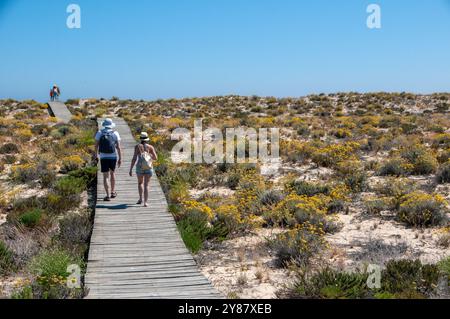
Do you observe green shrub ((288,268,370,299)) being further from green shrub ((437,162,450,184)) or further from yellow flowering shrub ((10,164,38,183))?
yellow flowering shrub ((10,164,38,183))

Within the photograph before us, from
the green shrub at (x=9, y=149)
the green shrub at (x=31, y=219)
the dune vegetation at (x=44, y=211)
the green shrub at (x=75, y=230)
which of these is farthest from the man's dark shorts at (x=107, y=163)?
the green shrub at (x=9, y=149)

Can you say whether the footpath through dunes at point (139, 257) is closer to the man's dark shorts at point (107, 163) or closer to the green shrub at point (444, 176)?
the man's dark shorts at point (107, 163)

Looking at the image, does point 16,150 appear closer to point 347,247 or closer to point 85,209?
point 85,209

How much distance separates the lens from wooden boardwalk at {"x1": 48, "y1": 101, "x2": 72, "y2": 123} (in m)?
28.9

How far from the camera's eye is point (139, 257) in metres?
7.55

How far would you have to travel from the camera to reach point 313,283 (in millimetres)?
6555

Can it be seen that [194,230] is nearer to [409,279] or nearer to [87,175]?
[409,279]

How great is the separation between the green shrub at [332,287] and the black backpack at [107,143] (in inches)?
210

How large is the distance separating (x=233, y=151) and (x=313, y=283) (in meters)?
11.4

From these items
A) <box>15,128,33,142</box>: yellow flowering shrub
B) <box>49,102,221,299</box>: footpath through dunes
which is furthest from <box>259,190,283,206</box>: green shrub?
<box>15,128,33,142</box>: yellow flowering shrub

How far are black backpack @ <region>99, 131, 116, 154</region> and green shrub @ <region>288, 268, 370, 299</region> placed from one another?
5.34 m

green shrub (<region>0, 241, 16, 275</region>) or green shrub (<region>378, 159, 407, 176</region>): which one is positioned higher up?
green shrub (<region>378, 159, 407, 176</region>)

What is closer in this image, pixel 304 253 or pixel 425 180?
pixel 304 253
